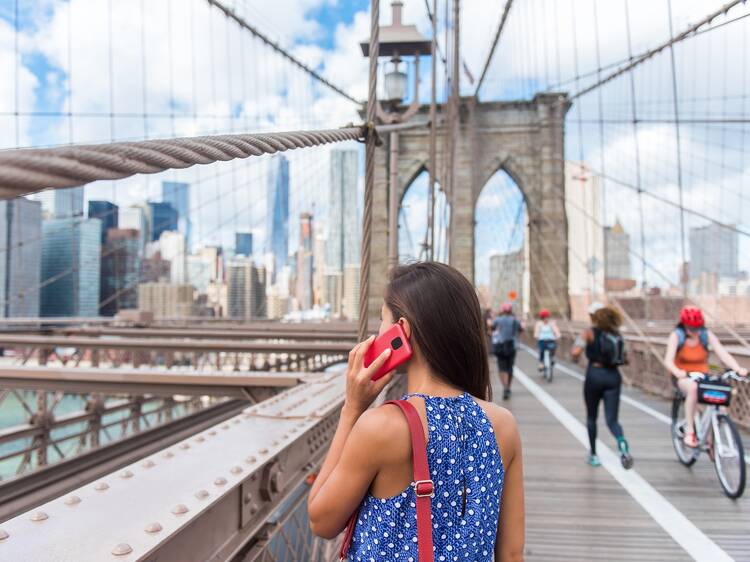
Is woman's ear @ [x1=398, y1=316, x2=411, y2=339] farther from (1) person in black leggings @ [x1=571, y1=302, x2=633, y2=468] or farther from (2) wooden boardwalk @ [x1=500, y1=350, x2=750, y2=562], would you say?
(1) person in black leggings @ [x1=571, y1=302, x2=633, y2=468]

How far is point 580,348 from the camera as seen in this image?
4723mm

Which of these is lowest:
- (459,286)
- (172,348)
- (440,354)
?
(172,348)

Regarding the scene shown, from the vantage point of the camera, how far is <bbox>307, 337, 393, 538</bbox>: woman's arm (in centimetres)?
99

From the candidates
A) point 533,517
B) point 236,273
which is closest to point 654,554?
point 533,517

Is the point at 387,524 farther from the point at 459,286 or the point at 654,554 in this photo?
the point at 654,554

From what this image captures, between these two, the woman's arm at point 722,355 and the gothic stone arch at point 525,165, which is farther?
the gothic stone arch at point 525,165

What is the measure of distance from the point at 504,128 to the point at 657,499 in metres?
26.0

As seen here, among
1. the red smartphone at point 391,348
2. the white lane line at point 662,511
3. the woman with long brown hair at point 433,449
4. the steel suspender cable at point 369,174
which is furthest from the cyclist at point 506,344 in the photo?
the red smartphone at point 391,348

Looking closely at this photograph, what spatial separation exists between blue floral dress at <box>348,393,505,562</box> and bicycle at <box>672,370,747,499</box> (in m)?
3.40

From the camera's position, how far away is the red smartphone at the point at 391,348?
40.8 inches

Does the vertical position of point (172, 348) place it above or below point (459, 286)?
below

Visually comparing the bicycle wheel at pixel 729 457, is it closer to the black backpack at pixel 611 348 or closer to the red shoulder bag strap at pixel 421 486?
the black backpack at pixel 611 348

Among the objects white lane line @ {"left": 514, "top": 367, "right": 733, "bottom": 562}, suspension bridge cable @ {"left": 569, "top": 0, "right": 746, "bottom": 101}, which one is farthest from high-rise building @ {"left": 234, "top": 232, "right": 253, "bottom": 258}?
white lane line @ {"left": 514, "top": 367, "right": 733, "bottom": 562}

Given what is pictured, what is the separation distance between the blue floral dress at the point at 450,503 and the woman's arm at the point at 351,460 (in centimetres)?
4
